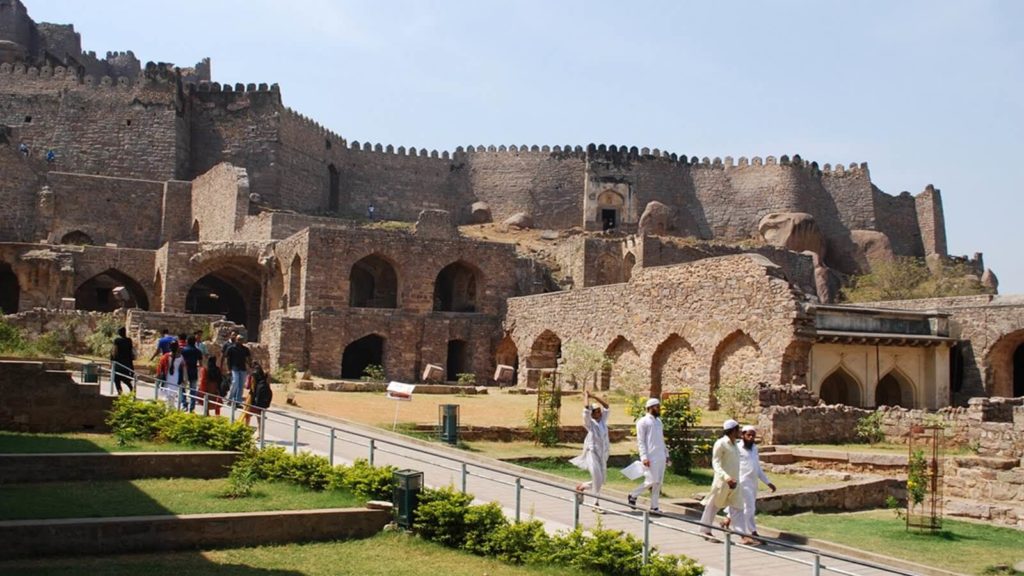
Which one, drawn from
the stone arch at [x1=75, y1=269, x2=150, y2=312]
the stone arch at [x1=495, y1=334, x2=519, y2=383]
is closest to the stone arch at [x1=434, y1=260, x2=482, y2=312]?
the stone arch at [x1=495, y1=334, x2=519, y2=383]

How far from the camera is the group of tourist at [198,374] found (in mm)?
14930

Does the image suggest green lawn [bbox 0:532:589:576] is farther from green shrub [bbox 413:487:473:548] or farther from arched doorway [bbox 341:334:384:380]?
arched doorway [bbox 341:334:384:380]

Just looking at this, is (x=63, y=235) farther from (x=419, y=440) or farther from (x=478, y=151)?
(x=419, y=440)

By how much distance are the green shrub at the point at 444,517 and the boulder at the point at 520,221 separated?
137 ft

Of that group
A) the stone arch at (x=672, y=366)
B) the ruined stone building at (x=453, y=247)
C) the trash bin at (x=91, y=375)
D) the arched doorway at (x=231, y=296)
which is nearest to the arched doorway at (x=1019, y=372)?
the ruined stone building at (x=453, y=247)

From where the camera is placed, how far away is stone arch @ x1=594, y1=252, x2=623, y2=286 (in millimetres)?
38969

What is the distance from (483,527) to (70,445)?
18.8ft

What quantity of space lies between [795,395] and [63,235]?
28.6 meters

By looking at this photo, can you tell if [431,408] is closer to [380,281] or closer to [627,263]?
[380,281]

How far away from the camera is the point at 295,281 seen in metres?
32.5

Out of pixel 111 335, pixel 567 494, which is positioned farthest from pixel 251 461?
pixel 111 335

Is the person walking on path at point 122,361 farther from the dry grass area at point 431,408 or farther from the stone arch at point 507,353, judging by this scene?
the stone arch at point 507,353

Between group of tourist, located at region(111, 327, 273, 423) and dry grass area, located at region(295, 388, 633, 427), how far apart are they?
2769 millimetres

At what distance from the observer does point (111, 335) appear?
84.0 ft
